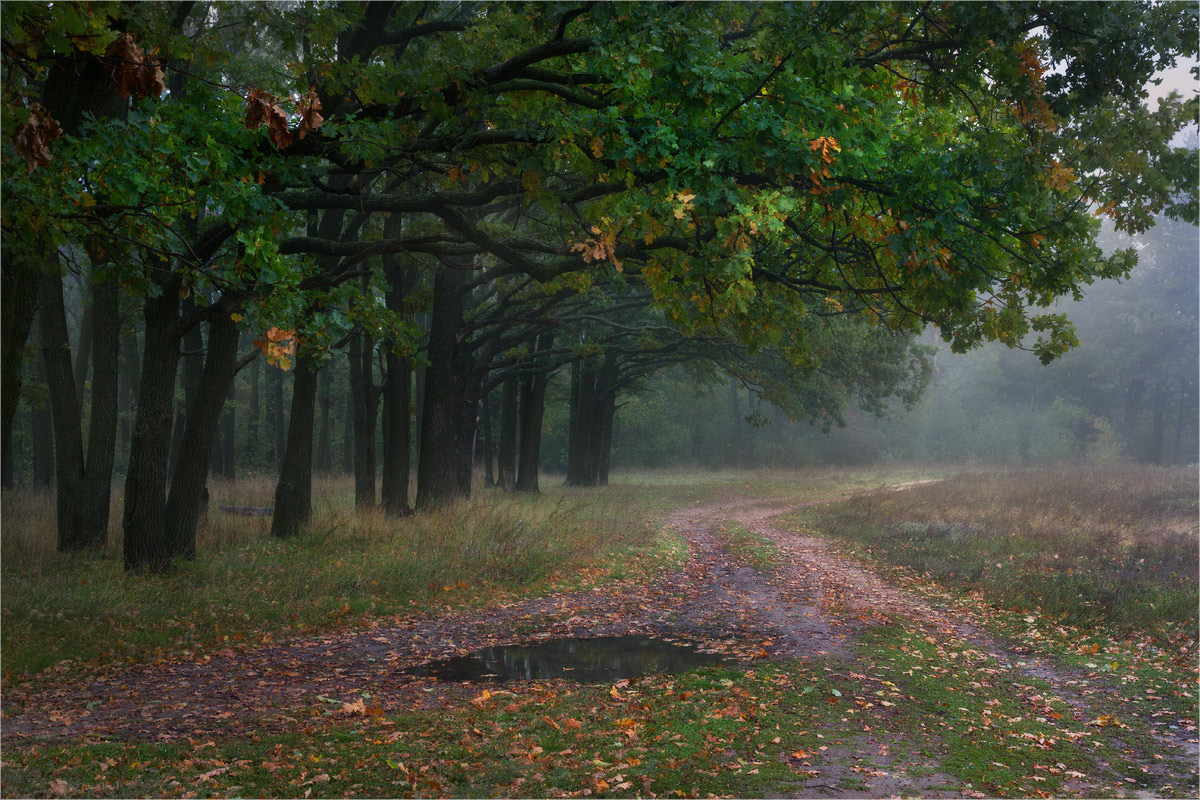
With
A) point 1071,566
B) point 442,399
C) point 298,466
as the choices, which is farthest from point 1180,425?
point 298,466

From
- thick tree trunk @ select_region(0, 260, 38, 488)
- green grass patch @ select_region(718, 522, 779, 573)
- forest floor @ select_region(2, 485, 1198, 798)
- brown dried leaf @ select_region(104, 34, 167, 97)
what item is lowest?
green grass patch @ select_region(718, 522, 779, 573)

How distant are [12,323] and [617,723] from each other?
596 cm

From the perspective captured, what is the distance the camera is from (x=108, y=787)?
4895 millimetres

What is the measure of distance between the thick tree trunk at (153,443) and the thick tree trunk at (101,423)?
1437mm

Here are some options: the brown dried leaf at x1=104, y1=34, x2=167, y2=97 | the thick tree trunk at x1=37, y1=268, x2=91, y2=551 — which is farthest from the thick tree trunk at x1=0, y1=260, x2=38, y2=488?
the thick tree trunk at x1=37, y1=268, x2=91, y2=551

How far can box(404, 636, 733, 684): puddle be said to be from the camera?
8031mm

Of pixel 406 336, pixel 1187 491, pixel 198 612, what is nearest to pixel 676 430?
pixel 1187 491

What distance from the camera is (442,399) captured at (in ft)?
61.7

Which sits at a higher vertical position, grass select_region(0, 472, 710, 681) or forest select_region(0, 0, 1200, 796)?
forest select_region(0, 0, 1200, 796)

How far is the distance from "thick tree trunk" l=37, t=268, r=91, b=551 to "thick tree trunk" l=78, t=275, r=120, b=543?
0.15 m

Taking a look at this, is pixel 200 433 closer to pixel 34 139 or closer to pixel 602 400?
pixel 34 139

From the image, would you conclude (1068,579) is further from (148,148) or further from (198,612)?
(148,148)

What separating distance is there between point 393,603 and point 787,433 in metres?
63.7

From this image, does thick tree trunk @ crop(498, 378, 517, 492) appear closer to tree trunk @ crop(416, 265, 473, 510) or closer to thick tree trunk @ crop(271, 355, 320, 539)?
tree trunk @ crop(416, 265, 473, 510)
